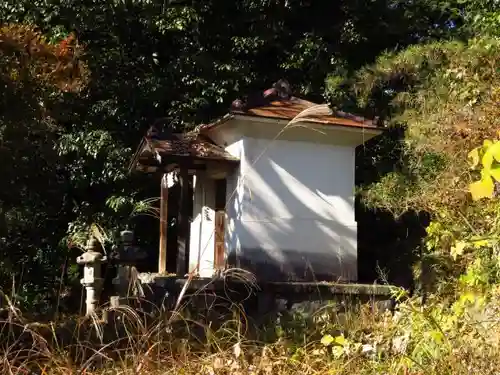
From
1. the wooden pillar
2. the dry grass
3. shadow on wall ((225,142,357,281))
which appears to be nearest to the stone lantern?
the wooden pillar

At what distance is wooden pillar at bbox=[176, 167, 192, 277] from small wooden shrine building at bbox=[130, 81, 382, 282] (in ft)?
0.04

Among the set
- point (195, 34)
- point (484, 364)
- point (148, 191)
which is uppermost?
point (195, 34)

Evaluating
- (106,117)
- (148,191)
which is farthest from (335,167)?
(106,117)

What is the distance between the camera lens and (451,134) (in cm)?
652

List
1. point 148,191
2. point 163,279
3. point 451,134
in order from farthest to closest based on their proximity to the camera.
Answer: point 148,191 → point 163,279 → point 451,134

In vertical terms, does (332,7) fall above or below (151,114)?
above

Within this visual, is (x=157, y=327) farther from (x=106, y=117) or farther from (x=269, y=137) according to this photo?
(x=106, y=117)

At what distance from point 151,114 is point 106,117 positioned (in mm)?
785

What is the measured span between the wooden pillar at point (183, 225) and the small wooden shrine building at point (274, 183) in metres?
0.01

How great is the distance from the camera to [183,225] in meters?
8.38

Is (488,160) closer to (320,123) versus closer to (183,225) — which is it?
(320,123)

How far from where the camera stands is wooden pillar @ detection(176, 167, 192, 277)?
8.20 m

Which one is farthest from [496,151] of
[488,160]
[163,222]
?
[163,222]

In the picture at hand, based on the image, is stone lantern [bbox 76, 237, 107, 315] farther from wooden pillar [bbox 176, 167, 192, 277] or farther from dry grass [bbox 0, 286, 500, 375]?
dry grass [bbox 0, 286, 500, 375]
